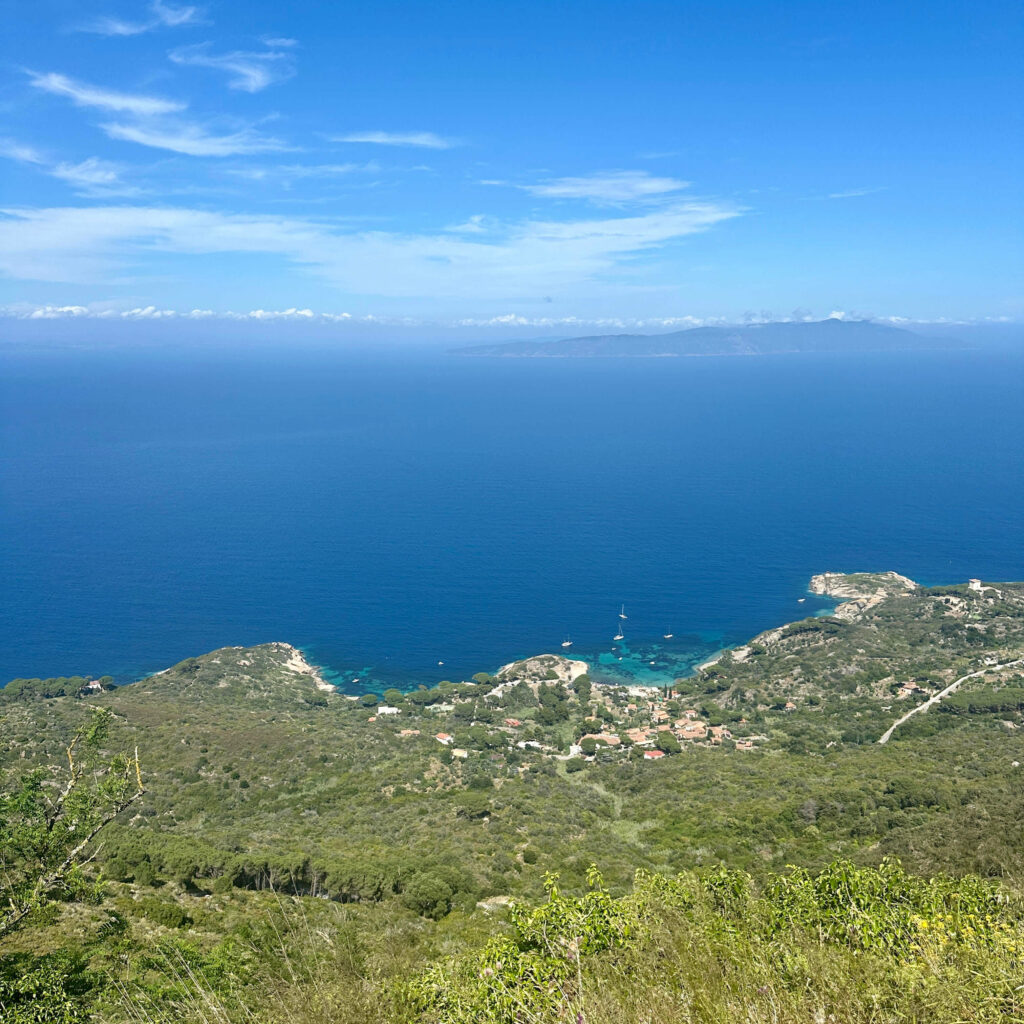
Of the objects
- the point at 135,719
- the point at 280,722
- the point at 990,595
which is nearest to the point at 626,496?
the point at 990,595

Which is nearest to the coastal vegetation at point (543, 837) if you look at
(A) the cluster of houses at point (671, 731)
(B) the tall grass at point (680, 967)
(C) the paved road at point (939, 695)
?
(B) the tall grass at point (680, 967)

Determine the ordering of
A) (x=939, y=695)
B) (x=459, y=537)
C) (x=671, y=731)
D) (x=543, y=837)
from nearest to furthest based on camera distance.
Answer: (x=543, y=837)
(x=939, y=695)
(x=671, y=731)
(x=459, y=537)

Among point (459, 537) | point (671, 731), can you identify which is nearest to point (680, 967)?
point (671, 731)

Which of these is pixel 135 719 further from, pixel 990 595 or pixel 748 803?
pixel 990 595

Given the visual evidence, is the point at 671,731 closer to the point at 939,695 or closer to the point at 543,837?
the point at 939,695

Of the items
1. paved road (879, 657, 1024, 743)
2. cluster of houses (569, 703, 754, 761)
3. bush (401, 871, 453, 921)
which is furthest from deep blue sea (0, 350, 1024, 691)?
bush (401, 871, 453, 921)
